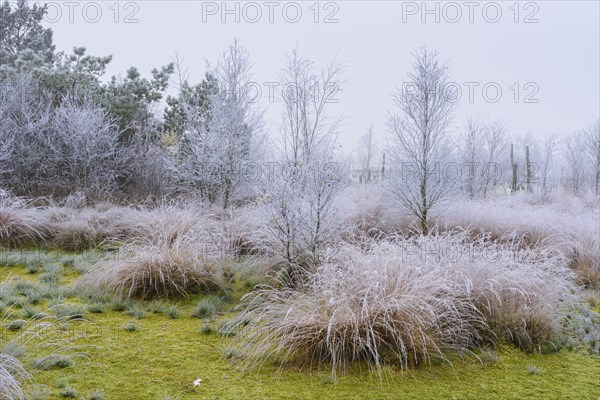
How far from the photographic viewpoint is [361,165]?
2856cm

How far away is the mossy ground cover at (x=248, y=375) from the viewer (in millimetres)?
2793

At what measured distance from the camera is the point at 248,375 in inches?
120

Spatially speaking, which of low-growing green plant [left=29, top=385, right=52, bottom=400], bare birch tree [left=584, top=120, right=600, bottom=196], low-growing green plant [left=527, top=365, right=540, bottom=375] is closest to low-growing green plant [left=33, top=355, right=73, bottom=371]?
low-growing green plant [left=29, top=385, right=52, bottom=400]

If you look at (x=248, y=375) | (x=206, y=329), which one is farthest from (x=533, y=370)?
(x=206, y=329)

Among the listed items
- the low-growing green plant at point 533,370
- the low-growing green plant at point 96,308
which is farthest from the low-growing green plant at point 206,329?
the low-growing green plant at point 533,370

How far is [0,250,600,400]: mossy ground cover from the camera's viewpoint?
A: 2.79 metres

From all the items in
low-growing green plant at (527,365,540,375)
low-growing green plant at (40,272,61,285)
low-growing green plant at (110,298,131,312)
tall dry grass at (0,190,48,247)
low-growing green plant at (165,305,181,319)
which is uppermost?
tall dry grass at (0,190,48,247)

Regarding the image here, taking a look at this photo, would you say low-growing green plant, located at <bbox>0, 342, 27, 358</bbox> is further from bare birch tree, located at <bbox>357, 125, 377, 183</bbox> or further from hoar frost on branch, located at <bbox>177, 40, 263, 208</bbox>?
bare birch tree, located at <bbox>357, 125, 377, 183</bbox>

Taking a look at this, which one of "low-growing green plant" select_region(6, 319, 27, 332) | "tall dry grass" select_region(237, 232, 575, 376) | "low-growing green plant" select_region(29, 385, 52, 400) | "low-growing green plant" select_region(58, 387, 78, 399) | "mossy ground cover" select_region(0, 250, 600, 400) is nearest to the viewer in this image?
"low-growing green plant" select_region(29, 385, 52, 400)

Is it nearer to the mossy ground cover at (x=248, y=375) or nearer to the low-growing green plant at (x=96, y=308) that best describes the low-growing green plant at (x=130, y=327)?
the mossy ground cover at (x=248, y=375)

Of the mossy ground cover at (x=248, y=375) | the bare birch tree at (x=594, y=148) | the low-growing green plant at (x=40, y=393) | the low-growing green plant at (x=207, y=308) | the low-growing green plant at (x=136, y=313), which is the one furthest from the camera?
the bare birch tree at (x=594, y=148)

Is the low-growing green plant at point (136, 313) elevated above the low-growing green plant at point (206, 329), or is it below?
above

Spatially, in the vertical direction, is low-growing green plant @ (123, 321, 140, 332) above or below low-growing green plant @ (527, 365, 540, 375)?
above

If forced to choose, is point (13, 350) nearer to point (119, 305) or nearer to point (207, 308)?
point (119, 305)
